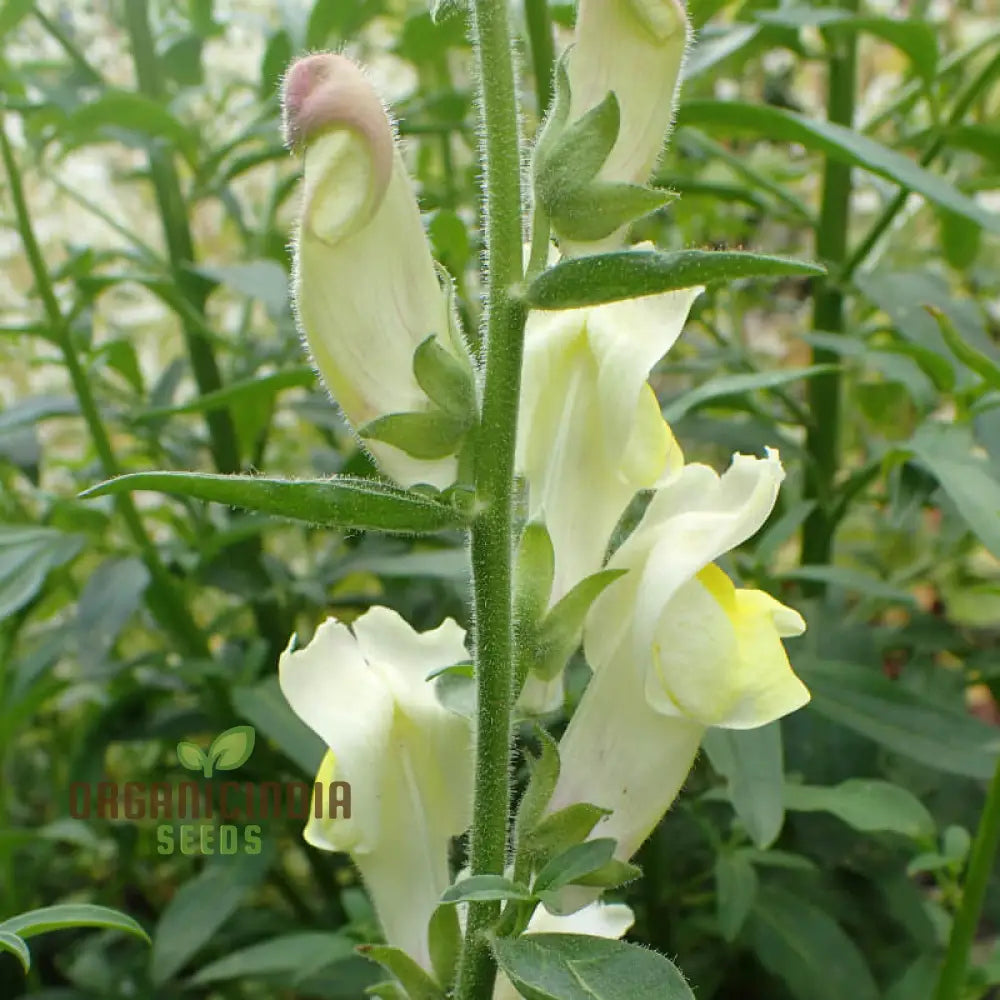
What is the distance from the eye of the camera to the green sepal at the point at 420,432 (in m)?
0.39

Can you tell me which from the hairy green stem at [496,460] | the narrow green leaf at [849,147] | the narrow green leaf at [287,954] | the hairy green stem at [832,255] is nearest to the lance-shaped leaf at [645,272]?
the hairy green stem at [496,460]

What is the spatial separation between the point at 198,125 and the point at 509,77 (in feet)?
2.36

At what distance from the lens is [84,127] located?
2.62 feet

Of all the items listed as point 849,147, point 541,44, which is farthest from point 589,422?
point 541,44

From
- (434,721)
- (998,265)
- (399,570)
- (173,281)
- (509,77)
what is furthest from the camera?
(998,265)

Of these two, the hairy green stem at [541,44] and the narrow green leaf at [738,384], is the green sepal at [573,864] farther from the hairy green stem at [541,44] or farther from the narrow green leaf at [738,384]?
the hairy green stem at [541,44]

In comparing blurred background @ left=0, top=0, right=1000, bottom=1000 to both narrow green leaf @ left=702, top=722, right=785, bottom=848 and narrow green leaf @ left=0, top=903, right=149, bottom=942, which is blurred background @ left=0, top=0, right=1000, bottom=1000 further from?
narrow green leaf @ left=0, top=903, right=149, bottom=942

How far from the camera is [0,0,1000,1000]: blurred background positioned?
674mm

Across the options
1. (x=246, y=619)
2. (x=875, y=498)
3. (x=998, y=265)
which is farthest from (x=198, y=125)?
(x=998, y=265)

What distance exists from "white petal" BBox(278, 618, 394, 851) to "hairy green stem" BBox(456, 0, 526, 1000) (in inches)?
2.7

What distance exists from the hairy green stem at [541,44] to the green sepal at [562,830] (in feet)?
1.51

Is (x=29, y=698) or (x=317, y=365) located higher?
(x=317, y=365)

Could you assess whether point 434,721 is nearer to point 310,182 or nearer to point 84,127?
point 310,182

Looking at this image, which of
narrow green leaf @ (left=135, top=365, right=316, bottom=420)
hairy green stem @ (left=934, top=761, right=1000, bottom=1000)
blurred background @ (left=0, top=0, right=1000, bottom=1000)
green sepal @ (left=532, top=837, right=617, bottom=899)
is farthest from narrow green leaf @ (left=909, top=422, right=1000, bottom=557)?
narrow green leaf @ (left=135, top=365, right=316, bottom=420)
